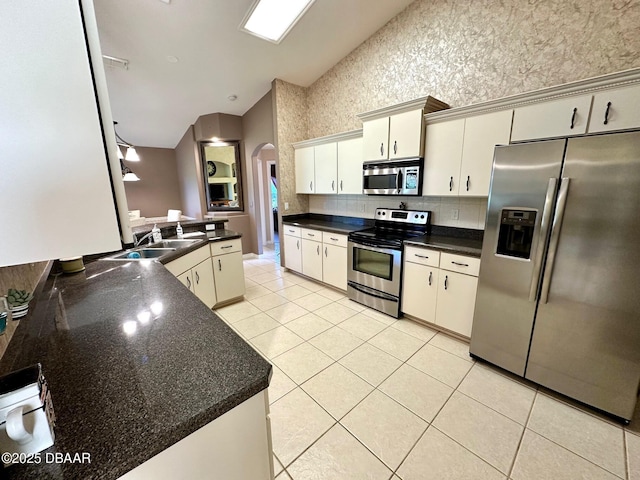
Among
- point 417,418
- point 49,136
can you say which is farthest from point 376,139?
point 49,136

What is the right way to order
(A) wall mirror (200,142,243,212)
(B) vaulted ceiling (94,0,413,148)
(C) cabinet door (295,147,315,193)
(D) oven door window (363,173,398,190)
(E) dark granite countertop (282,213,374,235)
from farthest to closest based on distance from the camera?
1. (A) wall mirror (200,142,243,212)
2. (C) cabinet door (295,147,315,193)
3. (E) dark granite countertop (282,213,374,235)
4. (D) oven door window (363,173,398,190)
5. (B) vaulted ceiling (94,0,413,148)

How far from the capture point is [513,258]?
1830 mm

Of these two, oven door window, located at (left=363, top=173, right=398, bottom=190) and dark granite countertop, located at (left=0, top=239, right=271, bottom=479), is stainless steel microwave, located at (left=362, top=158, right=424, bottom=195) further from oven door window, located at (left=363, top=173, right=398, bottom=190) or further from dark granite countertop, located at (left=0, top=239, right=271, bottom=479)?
dark granite countertop, located at (left=0, top=239, right=271, bottom=479)

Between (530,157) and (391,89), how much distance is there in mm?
2086

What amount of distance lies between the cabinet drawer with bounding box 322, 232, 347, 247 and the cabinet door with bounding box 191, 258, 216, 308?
1.51m

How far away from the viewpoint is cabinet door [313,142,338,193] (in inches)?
144

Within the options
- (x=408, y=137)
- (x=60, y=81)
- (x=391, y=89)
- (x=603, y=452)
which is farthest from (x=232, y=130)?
(x=603, y=452)

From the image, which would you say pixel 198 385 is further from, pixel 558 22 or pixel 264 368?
pixel 558 22

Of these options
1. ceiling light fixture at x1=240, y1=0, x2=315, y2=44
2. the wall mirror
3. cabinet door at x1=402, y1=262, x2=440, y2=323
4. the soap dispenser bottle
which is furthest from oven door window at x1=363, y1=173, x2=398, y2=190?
the wall mirror

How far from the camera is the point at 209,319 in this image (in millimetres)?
1149

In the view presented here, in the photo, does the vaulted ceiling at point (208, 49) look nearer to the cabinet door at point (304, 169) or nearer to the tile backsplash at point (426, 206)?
the cabinet door at point (304, 169)

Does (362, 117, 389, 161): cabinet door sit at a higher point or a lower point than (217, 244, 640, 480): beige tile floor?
higher

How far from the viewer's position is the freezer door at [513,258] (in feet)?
5.49

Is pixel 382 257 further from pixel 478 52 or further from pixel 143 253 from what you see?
pixel 143 253
